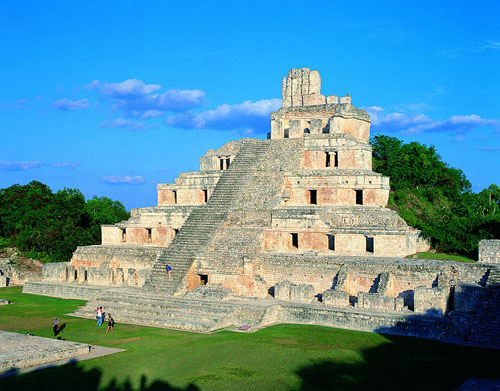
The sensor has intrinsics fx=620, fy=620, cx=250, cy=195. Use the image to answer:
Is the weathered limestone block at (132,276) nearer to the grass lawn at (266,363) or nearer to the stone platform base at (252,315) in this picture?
the stone platform base at (252,315)

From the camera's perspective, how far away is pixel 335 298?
84.1 feet

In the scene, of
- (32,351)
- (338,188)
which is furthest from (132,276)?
(32,351)

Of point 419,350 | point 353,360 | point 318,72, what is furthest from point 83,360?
point 318,72

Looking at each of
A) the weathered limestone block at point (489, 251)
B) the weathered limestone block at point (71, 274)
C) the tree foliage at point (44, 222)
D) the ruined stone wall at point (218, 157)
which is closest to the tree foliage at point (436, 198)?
the weathered limestone block at point (489, 251)

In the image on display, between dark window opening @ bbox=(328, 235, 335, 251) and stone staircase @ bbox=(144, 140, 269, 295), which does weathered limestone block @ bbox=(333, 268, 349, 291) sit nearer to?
dark window opening @ bbox=(328, 235, 335, 251)

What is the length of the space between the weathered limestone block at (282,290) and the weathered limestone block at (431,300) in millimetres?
5805

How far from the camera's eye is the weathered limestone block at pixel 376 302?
2430cm

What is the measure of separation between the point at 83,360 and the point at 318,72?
24.8m

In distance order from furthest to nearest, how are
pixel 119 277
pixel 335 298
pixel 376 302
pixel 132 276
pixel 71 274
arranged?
pixel 71 274 → pixel 119 277 → pixel 132 276 → pixel 335 298 → pixel 376 302

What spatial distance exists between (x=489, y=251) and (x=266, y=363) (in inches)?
493

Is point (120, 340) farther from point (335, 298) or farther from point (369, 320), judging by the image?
point (369, 320)

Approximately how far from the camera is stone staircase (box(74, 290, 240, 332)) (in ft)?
81.6

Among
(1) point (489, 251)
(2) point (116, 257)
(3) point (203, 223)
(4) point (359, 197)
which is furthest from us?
(2) point (116, 257)

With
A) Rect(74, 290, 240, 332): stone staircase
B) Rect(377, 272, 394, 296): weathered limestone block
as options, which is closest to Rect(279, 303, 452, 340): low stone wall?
Rect(377, 272, 394, 296): weathered limestone block
